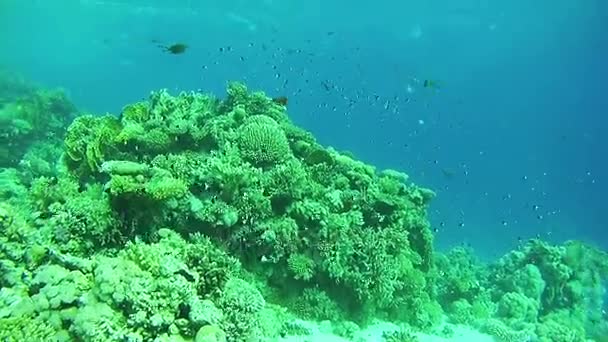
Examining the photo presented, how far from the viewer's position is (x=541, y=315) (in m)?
14.6

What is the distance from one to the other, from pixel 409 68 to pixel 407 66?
652 millimetres

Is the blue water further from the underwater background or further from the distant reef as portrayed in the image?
the distant reef

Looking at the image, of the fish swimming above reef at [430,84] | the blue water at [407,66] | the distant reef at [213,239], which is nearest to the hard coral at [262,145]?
the distant reef at [213,239]

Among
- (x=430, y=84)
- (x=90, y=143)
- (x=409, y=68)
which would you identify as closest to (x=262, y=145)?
(x=90, y=143)

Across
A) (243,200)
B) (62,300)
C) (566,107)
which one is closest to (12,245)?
(62,300)

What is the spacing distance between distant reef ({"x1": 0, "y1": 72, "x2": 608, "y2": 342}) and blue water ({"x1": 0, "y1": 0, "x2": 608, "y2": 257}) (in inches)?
240

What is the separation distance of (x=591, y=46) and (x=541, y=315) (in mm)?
93976

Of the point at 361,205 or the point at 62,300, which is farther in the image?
the point at 361,205

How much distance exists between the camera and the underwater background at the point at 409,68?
22016 millimetres

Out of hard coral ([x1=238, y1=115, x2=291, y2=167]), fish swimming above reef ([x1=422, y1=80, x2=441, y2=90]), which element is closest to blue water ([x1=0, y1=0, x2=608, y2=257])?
fish swimming above reef ([x1=422, y1=80, x2=441, y2=90])

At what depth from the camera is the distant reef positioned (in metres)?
5.19

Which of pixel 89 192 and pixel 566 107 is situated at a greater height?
pixel 566 107

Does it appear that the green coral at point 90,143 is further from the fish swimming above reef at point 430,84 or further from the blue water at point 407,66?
the fish swimming above reef at point 430,84

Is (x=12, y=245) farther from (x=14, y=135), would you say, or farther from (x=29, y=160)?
(x=14, y=135)
